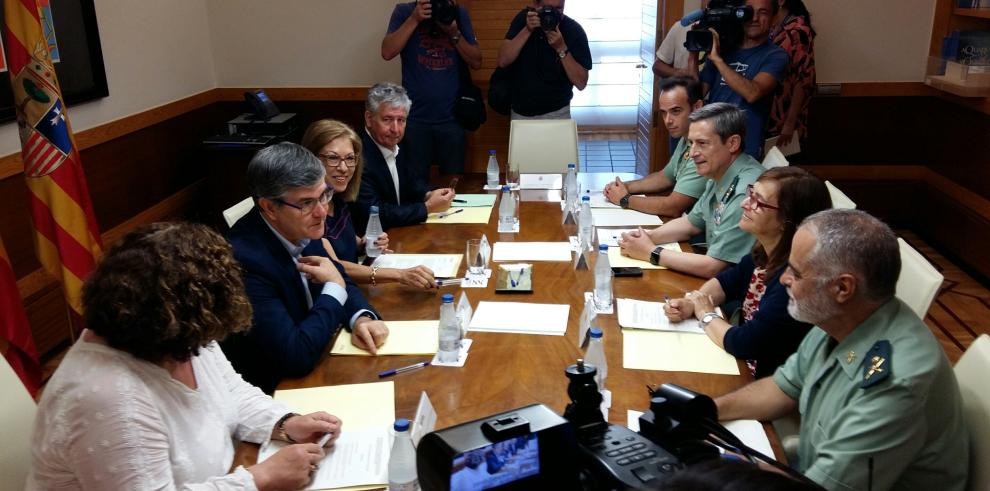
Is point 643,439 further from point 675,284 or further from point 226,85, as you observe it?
point 226,85

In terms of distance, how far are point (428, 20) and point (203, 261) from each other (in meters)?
3.32

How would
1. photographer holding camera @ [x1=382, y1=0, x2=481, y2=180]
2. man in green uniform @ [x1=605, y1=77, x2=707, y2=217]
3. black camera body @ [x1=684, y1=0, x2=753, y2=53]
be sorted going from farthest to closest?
photographer holding camera @ [x1=382, y1=0, x2=481, y2=180], black camera body @ [x1=684, y1=0, x2=753, y2=53], man in green uniform @ [x1=605, y1=77, x2=707, y2=217]

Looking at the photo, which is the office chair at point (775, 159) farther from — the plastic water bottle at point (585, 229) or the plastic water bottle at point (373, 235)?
the plastic water bottle at point (373, 235)

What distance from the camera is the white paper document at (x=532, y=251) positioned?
8.65 feet

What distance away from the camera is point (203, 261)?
1.37 metres

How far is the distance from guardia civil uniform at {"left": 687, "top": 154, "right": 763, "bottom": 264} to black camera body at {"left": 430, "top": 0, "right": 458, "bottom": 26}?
2037 millimetres

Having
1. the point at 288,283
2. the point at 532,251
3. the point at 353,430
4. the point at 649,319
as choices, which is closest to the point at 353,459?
the point at 353,430

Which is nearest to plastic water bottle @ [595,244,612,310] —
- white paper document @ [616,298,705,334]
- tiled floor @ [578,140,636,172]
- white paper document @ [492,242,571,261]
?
white paper document @ [616,298,705,334]

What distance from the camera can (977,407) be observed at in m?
1.49

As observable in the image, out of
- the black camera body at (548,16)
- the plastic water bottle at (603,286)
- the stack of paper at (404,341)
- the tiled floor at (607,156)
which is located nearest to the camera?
the stack of paper at (404,341)

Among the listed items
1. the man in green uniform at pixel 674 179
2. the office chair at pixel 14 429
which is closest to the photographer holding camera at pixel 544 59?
the man in green uniform at pixel 674 179

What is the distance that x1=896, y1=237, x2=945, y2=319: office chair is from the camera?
184cm

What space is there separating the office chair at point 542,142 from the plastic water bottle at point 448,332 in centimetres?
250

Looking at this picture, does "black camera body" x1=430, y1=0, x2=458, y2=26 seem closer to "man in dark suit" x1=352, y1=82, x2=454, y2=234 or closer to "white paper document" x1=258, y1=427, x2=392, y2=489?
A: "man in dark suit" x1=352, y1=82, x2=454, y2=234
